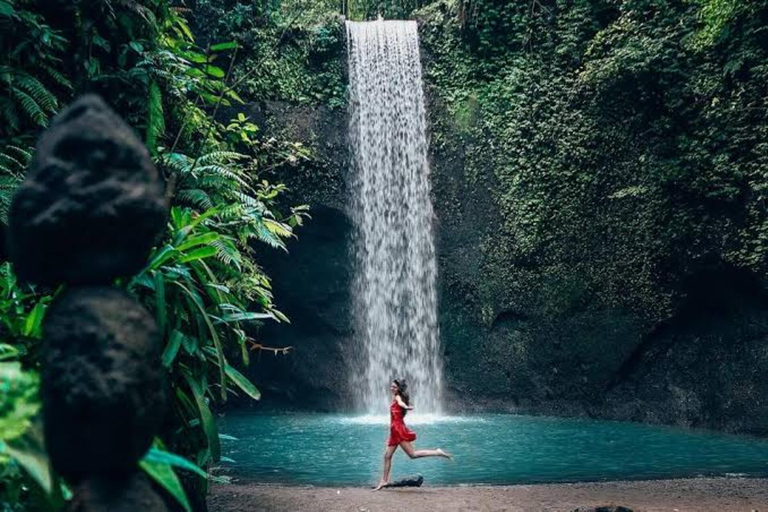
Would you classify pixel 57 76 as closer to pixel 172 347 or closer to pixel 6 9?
pixel 6 9

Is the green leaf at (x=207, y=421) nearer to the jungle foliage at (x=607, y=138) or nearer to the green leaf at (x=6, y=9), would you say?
the green leaf at (x=6, y=9)

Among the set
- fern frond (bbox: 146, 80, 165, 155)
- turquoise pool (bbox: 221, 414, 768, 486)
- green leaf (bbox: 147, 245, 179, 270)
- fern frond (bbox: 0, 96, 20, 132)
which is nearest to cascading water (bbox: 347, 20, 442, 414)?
turquoise pool (bbox: 221, 414, 768, 486)

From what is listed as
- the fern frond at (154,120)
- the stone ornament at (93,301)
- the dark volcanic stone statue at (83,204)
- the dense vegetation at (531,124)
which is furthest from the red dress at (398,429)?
the dark volcanic stone statue at (83,204)

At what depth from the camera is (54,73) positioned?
502 cm

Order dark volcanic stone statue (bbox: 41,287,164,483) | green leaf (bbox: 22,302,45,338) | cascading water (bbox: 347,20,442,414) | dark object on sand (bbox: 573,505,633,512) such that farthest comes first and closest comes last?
cascading water (bbox: 347,20,442,414) → dark object on sand (bbox: 573,505,633,512) → green leaf (bbox: 22,302,45,338) → dark volcanic stone statue (bbox: 41,287,164,483)

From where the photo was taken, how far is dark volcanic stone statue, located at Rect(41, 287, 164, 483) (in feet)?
6.32

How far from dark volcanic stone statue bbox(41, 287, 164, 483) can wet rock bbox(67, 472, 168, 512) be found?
3 cm

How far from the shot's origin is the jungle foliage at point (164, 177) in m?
3.55

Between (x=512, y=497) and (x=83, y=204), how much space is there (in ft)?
14.7

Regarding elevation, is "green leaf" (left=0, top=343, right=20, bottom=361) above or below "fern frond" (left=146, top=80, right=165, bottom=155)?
below

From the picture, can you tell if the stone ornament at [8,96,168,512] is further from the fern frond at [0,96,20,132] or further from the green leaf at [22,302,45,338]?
the fern frond at [0,96,20,132]

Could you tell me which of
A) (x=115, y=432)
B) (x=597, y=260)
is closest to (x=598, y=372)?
(x=597, y=260)

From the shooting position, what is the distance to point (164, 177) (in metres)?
5.06

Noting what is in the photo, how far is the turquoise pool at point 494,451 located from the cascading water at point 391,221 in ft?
6.17
